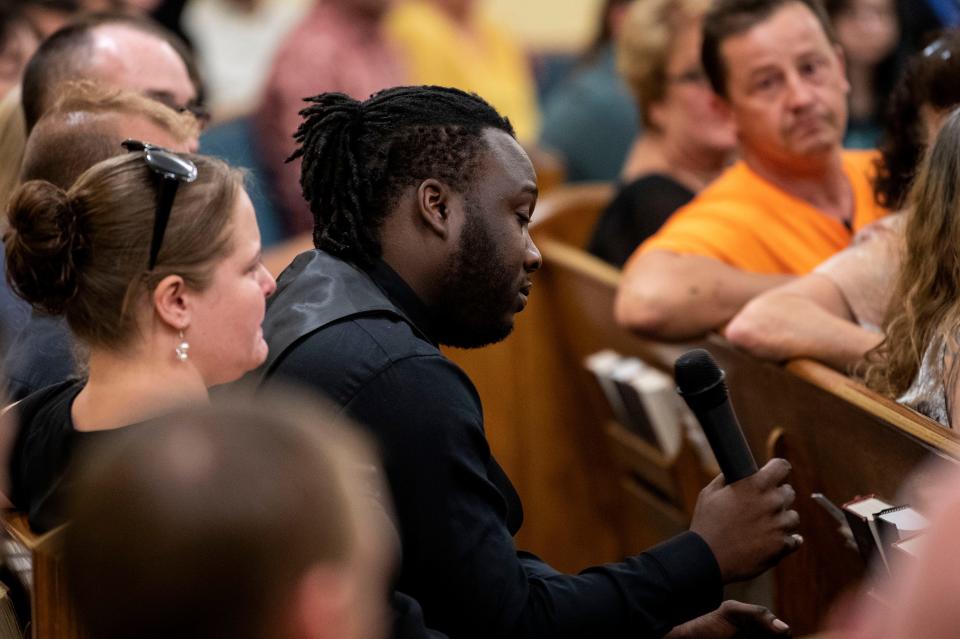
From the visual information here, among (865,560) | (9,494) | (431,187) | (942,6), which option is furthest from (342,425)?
(942,6)

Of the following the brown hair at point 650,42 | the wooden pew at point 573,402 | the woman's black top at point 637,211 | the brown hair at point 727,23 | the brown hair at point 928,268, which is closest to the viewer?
the brown hair at point 928,268

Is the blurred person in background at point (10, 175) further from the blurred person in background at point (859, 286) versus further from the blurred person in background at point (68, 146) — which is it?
the blurred person in background at point (859, 286)

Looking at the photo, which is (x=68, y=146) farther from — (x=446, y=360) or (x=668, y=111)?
(x=668, y=111)

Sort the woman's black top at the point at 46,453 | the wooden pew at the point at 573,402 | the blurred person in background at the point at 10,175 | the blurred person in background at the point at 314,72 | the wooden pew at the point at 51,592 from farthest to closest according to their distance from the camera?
the blurred person in background at the point at 314,72
the wooden pew at the point at 573,402
the blurred person in background at the point at 10,175
the woman's black top at the point at 46,453
the wooden pew at the point at 51,592

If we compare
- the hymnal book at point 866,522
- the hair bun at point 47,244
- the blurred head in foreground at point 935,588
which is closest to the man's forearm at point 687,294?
the hymnal book at point 866,522

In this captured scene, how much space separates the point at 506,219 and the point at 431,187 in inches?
4.0

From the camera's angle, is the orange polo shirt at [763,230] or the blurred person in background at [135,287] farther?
the orange polo shirt at [763,230]

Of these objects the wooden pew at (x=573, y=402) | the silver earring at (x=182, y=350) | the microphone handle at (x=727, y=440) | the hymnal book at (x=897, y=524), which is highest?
the microphone handle at (x=727, y=440)

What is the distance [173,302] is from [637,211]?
1787 millimetres

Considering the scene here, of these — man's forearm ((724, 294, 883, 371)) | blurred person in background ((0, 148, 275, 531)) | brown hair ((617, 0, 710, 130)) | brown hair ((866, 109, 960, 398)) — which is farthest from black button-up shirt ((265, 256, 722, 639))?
brown hair ((617, 0, 710, 130))

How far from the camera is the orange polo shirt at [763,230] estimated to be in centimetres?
287

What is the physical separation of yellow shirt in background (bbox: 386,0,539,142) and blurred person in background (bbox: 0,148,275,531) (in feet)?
12.0

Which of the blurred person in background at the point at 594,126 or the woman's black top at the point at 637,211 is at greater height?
the woman's black top at the point at 637,211

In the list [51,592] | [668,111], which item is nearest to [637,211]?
[668,111]
